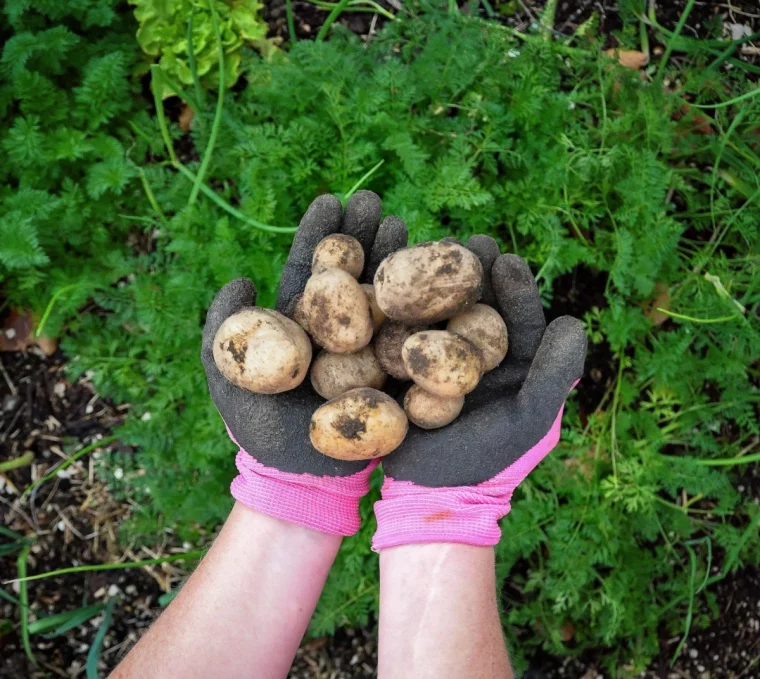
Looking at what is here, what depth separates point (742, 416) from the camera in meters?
2.92

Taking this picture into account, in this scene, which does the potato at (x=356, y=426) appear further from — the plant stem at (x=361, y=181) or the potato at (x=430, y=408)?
the plant stem at (x=361, y=181)

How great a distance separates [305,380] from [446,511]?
639 millimetres

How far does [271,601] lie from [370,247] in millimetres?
1206

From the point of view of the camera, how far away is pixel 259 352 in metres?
1.98

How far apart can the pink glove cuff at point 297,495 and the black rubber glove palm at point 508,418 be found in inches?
8.2

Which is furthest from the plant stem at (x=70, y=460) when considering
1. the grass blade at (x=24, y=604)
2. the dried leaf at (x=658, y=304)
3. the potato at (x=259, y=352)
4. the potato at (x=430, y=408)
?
the dried leaf at (x=658, y=304)

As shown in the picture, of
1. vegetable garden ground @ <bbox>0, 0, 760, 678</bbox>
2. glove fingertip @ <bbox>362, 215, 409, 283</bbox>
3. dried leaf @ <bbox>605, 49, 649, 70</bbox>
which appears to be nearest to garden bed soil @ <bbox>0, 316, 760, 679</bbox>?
vegetable garden ground @ <bbox>0, 0, 760, 678</bbox>

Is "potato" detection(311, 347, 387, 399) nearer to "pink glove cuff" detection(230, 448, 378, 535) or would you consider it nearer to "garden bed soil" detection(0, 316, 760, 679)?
"pink glove cuff" detection(230, 448, 378, 535)

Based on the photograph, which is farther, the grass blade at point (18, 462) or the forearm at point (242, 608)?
the grass blade at point (18, 462)

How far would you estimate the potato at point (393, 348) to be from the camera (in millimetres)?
2230

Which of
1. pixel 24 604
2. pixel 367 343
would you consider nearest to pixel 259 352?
pixel 367 343

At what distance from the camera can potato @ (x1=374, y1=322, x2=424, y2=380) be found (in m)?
2.23

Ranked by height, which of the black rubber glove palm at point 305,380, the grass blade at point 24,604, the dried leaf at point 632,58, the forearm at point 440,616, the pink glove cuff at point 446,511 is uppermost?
the dried leaf at point 632,58

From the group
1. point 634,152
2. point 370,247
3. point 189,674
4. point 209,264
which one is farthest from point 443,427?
point 634,152
